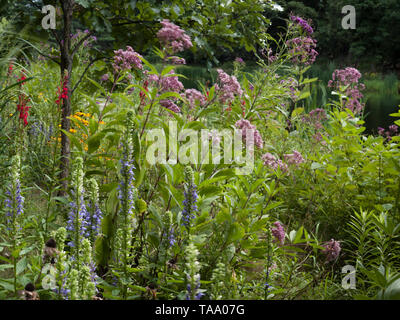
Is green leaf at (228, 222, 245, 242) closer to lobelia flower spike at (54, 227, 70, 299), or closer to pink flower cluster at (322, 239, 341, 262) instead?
pink flower cluster at (322, 239, 341, 262)

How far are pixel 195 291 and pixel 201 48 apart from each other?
2619 millimetres

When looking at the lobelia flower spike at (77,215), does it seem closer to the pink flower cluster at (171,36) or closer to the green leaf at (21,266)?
the green leaf at (21,266)

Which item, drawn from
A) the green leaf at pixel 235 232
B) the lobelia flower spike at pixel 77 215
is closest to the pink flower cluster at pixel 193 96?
the green leaf at pixel 235 232

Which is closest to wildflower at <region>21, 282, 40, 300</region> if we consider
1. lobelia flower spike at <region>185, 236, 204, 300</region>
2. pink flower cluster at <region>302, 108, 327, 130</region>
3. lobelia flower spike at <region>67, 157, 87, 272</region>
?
lobelia flower spike at <region>67, 157, 87, 272</region>

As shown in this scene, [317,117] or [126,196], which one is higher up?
[317,117]

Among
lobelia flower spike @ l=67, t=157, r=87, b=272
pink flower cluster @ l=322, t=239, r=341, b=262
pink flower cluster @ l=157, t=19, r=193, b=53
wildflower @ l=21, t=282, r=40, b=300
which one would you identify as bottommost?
pink flower cluster @ l=322, t=239, r=341, b=262

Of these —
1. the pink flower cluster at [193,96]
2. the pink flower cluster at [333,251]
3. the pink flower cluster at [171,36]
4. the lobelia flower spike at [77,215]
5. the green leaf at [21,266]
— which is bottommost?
the pink flower cluster at [333,251]


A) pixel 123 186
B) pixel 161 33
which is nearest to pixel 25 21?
pixel 161 33

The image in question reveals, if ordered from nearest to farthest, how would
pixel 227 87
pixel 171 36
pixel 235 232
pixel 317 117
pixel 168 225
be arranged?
pixel 168 225
pixel 235 232
pixel 171 36
pixel 227 87
pixel 317 117

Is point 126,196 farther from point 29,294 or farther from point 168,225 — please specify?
point 29,294

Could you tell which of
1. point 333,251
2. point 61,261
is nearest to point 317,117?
point 333,251

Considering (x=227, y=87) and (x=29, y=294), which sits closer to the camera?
(x=29, y=294)

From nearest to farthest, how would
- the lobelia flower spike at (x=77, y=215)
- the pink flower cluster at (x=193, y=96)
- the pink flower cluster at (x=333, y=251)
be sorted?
the lobelia flower spike at (x=77, y=215) → the pink flower cluster at (x=333, y=251) → the pink flower cluster at (x=193, y=96)
